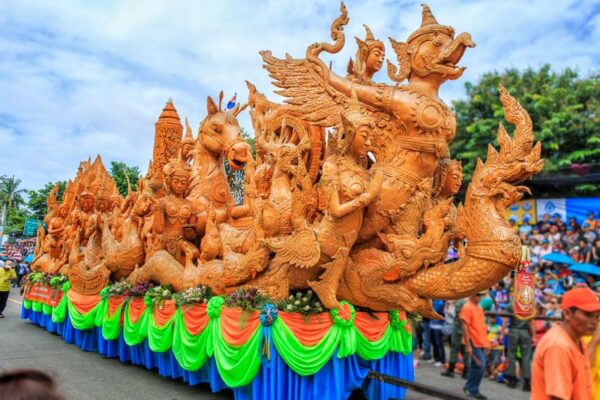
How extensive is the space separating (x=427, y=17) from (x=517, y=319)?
12.7 feet

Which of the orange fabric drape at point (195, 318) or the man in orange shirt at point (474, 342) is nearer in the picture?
the orange fabric drape at point (195, 318)

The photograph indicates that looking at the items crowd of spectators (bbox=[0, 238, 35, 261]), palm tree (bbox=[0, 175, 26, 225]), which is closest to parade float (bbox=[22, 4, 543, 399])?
crowd of spectators (bbox=[0, 238, 35, 261])

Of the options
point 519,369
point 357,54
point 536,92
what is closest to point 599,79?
point 536,92

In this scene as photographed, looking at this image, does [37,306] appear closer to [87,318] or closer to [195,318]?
[87,318]

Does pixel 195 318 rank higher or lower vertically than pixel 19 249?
higher

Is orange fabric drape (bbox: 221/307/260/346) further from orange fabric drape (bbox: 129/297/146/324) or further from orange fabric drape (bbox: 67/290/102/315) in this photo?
orange fabric drape (bbox: 67/290/102/315)

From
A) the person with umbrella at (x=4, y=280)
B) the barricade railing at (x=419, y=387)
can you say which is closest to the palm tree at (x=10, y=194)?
the person with umbrella at (x=4, y=280)

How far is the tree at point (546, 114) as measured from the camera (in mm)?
12211

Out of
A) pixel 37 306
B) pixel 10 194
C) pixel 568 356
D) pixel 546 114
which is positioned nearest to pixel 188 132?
pixel 37 306

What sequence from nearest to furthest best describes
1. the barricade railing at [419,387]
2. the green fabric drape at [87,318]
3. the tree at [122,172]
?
the barricade railing at [419,387]
the green fabric drape at [87,318]
the tree at [122,172]

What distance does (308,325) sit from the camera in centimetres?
407

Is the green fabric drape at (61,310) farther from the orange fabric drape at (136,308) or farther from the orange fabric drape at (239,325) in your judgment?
the orange fabric drape at (239,325)

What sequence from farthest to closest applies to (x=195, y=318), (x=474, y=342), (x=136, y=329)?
(x=136, y=329) < (x=474, y=342) < (x=195, y=318)

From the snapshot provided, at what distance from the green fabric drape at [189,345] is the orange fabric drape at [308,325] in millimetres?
937
